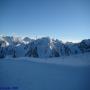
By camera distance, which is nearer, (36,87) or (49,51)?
(36,87)

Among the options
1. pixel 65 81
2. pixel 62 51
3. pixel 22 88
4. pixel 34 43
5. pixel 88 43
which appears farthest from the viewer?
pixel 34 43

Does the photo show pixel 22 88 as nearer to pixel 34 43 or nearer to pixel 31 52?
pixel 31 52

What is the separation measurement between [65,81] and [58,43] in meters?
80.9

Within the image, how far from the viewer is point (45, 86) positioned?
6.15 m

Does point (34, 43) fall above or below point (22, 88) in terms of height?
above

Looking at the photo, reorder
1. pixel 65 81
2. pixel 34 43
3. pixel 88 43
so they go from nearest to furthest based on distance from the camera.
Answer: pixel 65 81
pixel 88 43
pixel 34 43

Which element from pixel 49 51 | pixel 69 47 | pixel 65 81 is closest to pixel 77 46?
pixel 69 47

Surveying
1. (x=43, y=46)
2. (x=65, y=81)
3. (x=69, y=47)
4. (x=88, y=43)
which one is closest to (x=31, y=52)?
(x=43, y=46)

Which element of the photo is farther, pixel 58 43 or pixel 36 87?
pixel 58 43

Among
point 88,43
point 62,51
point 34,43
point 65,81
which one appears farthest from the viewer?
point 34,43

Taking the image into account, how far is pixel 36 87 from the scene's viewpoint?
5.98 m

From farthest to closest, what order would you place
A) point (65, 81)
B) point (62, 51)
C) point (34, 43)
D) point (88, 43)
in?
point (34, 43) < point (62, 51) < point (88, 43) < point (65, 81)

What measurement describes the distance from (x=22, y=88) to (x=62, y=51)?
73587 millimetres

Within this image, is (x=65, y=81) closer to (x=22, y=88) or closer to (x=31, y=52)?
(x=22, y=88)
